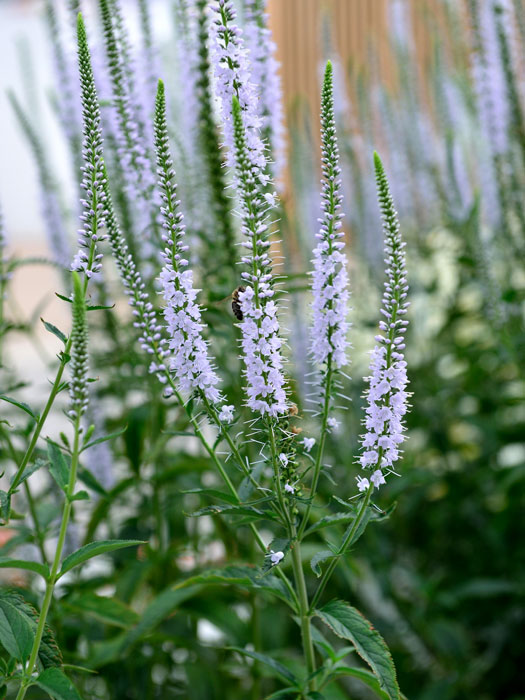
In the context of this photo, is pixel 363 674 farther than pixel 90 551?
Yes

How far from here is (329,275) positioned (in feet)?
5.16

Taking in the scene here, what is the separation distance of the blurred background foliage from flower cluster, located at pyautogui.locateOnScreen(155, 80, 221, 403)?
0.52 m

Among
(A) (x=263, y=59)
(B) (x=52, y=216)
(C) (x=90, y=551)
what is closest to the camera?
(C) (x=90, y=551)

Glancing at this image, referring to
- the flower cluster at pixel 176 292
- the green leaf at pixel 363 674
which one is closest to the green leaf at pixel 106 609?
the green leaf at pixel 363 674

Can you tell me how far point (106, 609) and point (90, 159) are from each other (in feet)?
4.70

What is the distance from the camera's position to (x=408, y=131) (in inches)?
210

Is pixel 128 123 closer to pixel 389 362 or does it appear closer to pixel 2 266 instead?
pixel 2 266

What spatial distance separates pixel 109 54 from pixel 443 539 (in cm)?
360

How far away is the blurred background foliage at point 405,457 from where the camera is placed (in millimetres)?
2809

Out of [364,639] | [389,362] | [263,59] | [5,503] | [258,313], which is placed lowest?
[364,639]

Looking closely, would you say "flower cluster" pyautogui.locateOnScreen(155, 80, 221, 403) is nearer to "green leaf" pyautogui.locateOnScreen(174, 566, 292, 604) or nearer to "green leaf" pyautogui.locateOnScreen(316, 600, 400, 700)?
"green leaf" pyautogui.locateOnScreen(174, 566, 292, 604)

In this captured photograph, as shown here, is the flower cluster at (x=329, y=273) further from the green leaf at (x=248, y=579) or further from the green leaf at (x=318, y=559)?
the green leaf at (x=248, y=579)

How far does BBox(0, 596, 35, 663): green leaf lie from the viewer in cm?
158

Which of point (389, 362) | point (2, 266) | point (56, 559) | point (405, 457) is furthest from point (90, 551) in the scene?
point (405, 457)
